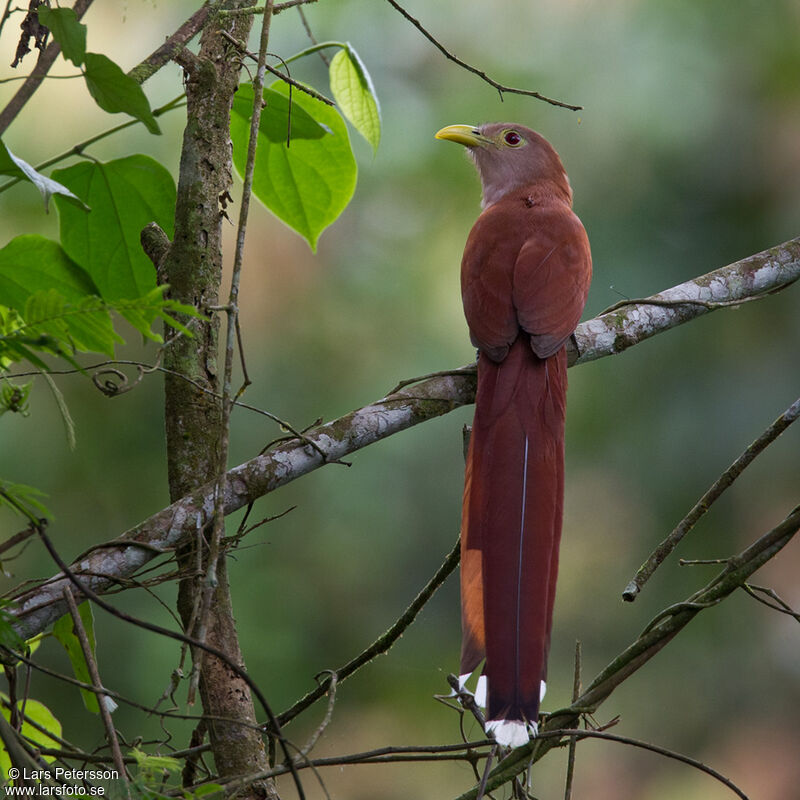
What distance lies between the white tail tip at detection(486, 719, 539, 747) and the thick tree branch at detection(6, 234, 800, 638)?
50 centimetres

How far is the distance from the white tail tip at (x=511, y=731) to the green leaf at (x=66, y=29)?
114 centimetres

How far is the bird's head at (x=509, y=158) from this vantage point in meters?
2.77

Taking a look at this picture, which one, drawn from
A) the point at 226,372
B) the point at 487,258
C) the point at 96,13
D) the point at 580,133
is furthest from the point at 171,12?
the point at 226,372

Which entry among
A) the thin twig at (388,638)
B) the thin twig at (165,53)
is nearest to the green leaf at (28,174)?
the thin twig at (165,53)

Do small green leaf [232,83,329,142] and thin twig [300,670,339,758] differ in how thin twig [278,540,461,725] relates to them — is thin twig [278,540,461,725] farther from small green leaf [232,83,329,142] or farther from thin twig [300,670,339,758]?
small green leaf [232,83,329,142]

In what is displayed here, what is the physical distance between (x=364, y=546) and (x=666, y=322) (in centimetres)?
274

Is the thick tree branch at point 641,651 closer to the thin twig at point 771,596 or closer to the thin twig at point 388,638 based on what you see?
the thin twig at point 771,596

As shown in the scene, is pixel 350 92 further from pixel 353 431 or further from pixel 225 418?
pixel 225 418

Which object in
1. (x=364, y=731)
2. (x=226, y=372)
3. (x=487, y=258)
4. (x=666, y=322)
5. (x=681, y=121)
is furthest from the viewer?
(x=681, y=121)

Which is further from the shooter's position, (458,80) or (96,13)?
(458,80)

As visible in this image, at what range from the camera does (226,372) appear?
132cm

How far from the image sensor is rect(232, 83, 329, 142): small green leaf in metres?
1.73

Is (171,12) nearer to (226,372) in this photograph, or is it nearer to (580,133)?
(580,133)

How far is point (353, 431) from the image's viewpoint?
→ 162cm
